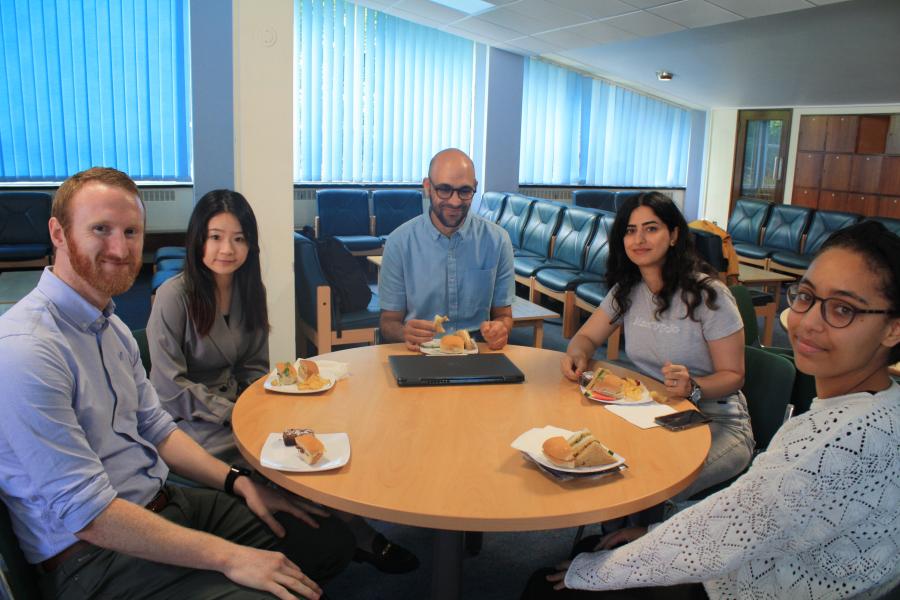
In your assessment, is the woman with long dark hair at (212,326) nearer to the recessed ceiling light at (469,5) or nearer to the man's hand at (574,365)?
the man's hand at (574,365)

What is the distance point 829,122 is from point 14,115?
369 inches

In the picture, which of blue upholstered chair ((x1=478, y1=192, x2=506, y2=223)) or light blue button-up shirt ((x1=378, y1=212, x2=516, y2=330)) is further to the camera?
blue upholstered chair ((x1=478, y1=192, x2=506, y2=223))

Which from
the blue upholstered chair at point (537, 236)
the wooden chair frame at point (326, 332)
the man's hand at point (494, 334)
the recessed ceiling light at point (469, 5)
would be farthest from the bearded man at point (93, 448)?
the recessed ceiling light at point (469, 5)

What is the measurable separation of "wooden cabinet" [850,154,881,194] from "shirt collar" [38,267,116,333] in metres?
8.99

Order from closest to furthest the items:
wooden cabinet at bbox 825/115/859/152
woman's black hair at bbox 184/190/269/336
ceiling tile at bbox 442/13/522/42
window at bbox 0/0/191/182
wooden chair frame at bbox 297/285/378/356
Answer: woman's black hair at bbox 184/190/269/336 < wooden chair frame at bbox 297/285/378/356 < window at bbox 0/0/191/182 < ceiling tile at bbox 442/13/522/42 < wooden cabinet at bbox 825/115/859/152

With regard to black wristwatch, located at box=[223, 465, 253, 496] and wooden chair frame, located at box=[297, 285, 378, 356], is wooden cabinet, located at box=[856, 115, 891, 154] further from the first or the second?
black wristwatch, located at box=[223, 465, 253, 496]

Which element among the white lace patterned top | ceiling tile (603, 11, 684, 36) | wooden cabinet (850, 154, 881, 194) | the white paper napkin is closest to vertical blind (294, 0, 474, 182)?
ceiling tile (603, 11, 684, 36)

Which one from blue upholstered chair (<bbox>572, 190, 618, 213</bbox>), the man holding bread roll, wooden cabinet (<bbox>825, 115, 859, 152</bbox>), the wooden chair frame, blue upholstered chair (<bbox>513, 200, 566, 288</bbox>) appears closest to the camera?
the man holding bread roll

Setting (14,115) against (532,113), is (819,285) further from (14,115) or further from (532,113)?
(532,113)

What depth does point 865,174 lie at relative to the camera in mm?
8312

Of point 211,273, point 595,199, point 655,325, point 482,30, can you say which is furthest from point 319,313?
point 595,199

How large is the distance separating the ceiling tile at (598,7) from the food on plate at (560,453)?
5.37 meters

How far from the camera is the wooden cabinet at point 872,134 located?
817cm

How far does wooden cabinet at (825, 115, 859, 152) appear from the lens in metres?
8.43
